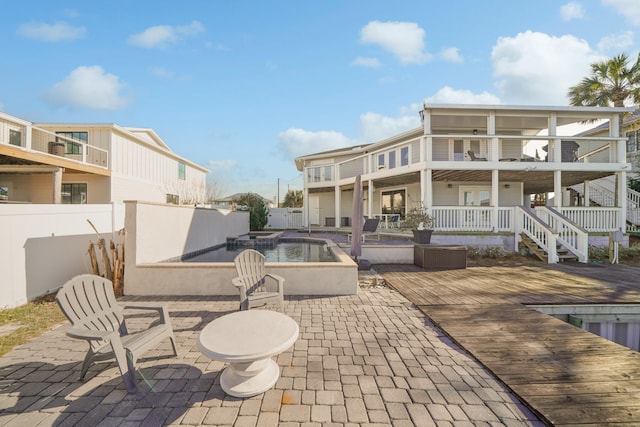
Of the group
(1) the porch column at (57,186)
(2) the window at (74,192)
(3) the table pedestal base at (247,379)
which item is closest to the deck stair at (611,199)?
(3) the table pedestal base at (247,379)

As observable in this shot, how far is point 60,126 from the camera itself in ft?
→ 46.9

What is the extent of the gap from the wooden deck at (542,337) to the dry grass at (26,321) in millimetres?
5883

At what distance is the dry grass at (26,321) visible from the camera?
3664 mm

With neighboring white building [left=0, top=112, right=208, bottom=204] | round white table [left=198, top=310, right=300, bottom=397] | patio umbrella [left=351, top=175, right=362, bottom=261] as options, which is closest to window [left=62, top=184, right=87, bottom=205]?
neighboring white building [left=0, top=112, right=208, bottom=204]

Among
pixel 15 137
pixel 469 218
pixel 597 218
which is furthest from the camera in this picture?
pixel 15 137

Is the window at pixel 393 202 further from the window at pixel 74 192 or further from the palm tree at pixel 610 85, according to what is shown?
the window at pixel 74 192

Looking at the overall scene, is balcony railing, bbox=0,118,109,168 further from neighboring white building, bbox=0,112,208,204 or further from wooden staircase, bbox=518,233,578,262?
wooden staircase, bbox=518,233,578,262

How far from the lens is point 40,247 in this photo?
5328mm

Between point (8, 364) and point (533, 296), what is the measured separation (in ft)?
27.2

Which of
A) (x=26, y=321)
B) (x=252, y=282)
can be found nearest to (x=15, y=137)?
(x=26, y=321)

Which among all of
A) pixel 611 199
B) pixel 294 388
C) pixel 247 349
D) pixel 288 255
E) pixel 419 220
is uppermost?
pixel 611 199

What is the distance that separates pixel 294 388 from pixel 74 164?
1487 centimetres

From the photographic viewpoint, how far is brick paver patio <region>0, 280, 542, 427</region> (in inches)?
89.7

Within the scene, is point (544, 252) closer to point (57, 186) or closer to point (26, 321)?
point (26, 321)
